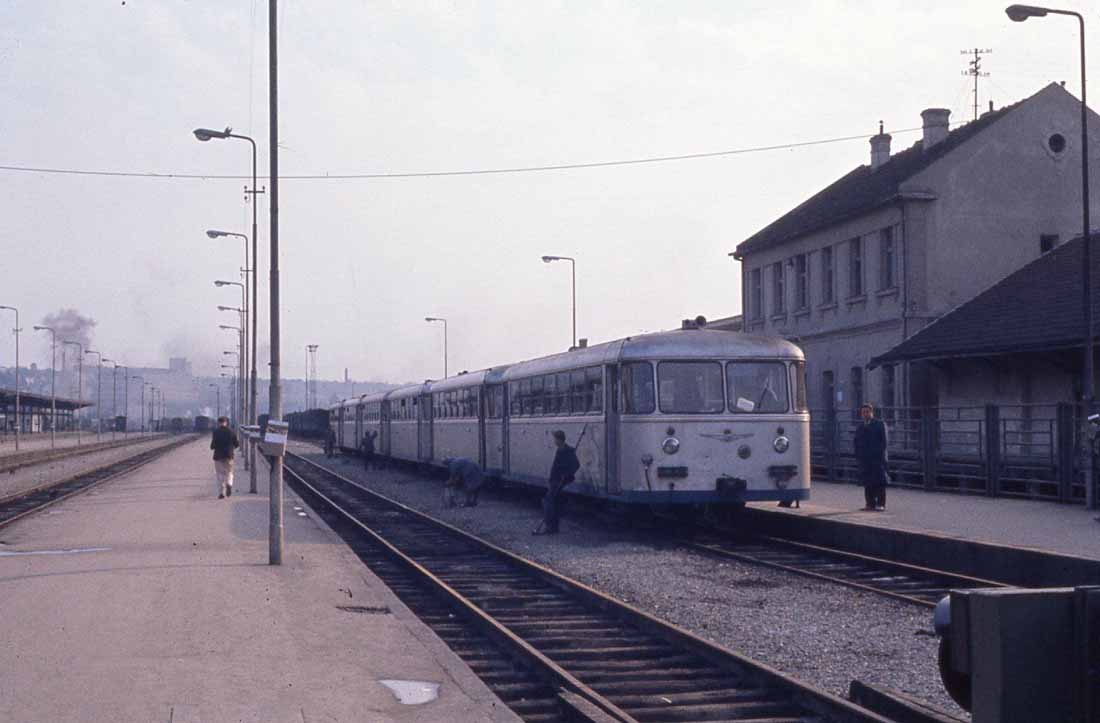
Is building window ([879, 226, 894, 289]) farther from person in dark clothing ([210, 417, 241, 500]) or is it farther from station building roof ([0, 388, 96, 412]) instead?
station building roof ([0, 388, 96, 412])

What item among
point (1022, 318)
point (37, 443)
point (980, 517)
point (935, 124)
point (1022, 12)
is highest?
point (935, 124)

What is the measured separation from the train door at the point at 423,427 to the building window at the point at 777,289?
13.1 metres

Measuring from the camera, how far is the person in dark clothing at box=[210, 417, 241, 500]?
28.3 metres

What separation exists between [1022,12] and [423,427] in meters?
23.1

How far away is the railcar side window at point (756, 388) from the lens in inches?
805

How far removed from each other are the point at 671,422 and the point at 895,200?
19291 millimetres

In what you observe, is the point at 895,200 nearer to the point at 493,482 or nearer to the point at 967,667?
the point at 493,482

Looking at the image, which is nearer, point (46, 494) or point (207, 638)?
point (207, 638)

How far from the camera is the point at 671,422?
65.4 ft

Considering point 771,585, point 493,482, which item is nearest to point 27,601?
point 771,585

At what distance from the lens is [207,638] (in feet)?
34.7

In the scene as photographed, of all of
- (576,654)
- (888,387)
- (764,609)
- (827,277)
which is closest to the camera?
(576,654)

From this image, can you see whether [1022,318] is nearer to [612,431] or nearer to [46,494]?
[612,431]

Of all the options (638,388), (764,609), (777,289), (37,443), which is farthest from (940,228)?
(37,443)
